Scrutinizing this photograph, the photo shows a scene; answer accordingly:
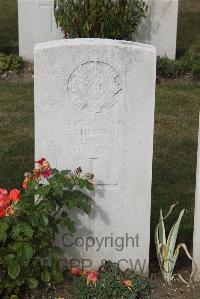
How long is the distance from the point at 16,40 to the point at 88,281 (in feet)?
26.2

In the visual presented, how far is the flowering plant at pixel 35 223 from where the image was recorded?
412 centimetres

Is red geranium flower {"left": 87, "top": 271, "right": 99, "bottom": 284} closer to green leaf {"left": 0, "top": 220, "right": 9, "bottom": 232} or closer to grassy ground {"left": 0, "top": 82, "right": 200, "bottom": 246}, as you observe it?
green leaf {"left": 0, "top": 220, "right": 9, "bottom": 232}

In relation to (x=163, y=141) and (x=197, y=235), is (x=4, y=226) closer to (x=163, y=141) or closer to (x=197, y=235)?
(x=197, y=235)

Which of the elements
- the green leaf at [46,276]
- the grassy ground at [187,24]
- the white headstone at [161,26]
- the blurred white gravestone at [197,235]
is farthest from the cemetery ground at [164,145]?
the grassy ground at [187,24]

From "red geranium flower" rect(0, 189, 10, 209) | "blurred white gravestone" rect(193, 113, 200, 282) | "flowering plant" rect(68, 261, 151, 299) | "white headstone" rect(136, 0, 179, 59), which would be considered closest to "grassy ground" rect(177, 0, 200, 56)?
"white headstone" rect(136, 0, 179, 59)

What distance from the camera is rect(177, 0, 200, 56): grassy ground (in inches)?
477

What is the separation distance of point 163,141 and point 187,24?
6.24m

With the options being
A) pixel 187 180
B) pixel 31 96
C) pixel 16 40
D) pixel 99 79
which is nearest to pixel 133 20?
pixel 31 96

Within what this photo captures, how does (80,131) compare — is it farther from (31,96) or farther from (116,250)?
(31,96)

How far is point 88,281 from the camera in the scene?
14.9 feet

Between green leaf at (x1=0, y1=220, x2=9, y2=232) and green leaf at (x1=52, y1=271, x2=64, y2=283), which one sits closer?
green leaf at (x1=0, y1=220, x2=9, y2=232)

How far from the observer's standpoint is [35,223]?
4.12 m

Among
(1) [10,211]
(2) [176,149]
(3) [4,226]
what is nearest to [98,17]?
(2) [176,149]

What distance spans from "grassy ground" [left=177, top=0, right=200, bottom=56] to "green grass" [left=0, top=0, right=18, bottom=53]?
2.75 m
